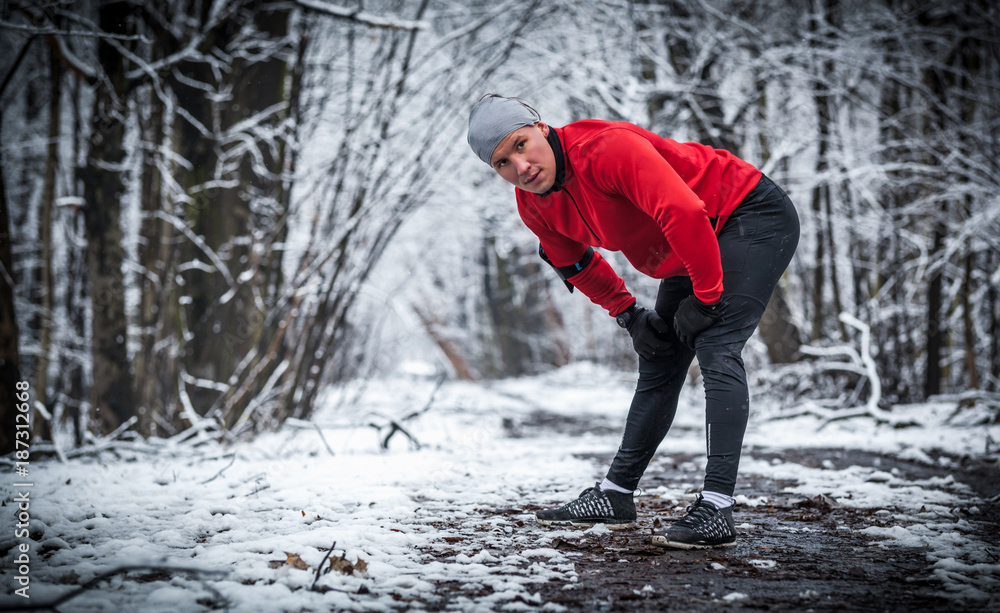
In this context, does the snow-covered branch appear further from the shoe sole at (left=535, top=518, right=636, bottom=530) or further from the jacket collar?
the shoe sole at (left=535, top=518, right=636, bottom=530)

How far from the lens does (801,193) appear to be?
7.76 meters

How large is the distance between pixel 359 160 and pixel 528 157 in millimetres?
3549

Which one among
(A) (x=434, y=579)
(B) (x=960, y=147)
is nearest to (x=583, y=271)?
(A) (x=434, y=579)

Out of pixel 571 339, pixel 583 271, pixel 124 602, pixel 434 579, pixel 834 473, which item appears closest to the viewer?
pixel 124 602

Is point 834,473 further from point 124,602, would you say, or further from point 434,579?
point 124,602

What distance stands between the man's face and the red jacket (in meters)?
0.07

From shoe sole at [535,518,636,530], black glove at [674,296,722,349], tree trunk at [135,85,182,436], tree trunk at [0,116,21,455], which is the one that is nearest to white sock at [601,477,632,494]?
shoe sole at [535,518,636,530]

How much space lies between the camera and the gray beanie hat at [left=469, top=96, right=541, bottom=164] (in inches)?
79.0

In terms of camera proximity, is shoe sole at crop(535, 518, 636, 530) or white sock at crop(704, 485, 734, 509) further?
shoe sole at crop(535, 518, 636, 530)

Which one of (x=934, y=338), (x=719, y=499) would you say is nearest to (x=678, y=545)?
(x=719, y=499)

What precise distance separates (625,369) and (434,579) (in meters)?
12.0

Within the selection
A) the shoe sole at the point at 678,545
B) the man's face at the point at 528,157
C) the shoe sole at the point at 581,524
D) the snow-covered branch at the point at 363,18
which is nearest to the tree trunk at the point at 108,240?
the snow-covered branch at the point at 363,18

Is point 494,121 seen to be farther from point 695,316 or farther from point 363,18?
point 363,18

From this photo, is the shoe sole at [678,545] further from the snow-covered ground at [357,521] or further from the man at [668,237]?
the snow-covered ground at [357,521]
